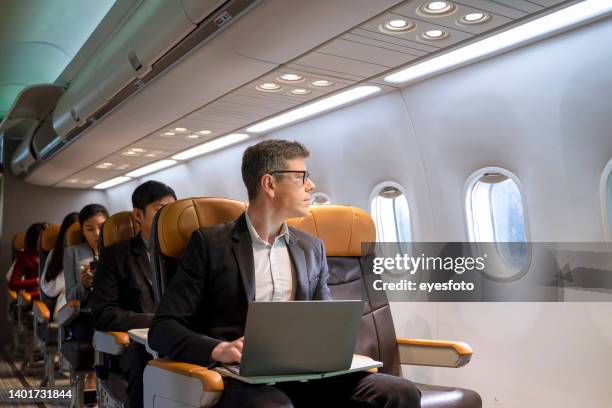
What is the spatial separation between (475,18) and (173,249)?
216 centimetres

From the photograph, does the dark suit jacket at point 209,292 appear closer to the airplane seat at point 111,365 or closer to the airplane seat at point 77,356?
the airplane seat at point 111,365

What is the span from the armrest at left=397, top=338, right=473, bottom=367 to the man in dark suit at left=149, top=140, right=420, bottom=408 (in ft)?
2.19

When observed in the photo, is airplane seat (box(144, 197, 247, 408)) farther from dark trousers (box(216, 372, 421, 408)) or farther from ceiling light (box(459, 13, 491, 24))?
ceiling light (box(459, 13, 491, 24))

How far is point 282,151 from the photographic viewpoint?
2.96 meters

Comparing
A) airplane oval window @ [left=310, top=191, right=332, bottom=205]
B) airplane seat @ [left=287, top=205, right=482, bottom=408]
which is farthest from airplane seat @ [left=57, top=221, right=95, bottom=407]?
airplane oval window @ [left=310, top=191, right=332, bottom=205]

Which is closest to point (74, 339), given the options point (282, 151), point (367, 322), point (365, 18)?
point (367, 322)

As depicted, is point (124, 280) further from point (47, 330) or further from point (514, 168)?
point (514, 168)

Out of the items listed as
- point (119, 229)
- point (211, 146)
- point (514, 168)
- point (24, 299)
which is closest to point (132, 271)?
point (119, 229)

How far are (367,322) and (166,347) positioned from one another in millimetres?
1223

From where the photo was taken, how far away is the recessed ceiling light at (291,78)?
16.5ft

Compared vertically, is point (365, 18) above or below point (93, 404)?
above

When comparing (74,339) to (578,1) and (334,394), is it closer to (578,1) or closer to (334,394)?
(334,394)

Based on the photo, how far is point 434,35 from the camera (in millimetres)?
4051

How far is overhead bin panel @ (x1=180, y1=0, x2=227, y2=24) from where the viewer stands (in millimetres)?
3713
